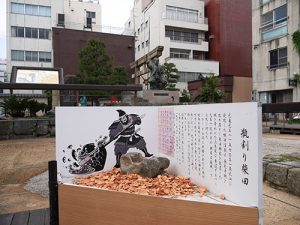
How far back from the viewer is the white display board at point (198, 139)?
6.66 ft

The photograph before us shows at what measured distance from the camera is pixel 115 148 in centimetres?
324

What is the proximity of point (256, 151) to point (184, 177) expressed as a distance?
1055 millimetres

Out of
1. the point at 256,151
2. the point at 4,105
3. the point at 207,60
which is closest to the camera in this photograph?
the point at 256,151

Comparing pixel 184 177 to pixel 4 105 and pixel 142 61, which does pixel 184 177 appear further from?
pixel 142 61

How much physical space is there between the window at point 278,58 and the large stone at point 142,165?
796 inches

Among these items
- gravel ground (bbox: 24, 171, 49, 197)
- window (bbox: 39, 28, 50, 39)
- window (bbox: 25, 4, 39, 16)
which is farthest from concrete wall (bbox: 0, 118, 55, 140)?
window (bbox: 25, 4, 39, 16)

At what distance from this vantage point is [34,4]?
31.7 metres

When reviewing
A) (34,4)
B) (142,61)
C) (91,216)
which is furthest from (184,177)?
(34,4)

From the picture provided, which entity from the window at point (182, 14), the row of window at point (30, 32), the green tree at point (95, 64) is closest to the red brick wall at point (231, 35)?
the window at point (182, 14)

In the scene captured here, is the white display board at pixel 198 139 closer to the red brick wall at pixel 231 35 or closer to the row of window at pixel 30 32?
the red brick wall at pixel 231 35

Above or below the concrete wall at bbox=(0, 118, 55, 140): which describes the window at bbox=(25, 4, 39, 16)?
above

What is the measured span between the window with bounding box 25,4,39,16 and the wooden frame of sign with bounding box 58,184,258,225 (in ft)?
109

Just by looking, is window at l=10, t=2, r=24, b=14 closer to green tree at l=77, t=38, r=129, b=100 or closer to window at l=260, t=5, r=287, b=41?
green tree at l=77, t=38, r=129, b=100

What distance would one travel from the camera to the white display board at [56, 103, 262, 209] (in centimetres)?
203
